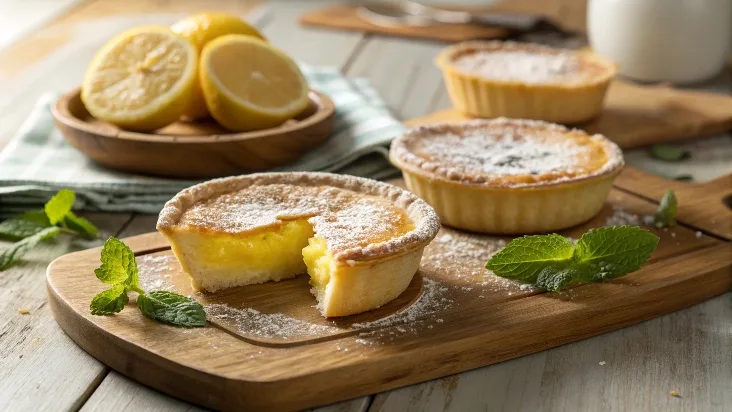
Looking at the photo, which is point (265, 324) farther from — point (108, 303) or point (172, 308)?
point (108, 303)

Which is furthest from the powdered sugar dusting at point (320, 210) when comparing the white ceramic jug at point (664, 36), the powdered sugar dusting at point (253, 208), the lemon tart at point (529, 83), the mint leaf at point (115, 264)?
the white ceramic jug at point (664, 36)

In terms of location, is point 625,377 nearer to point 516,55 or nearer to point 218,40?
point 218,40

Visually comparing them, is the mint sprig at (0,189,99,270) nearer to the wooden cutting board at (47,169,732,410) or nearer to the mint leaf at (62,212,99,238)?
the mint leaf at (62,212,99,238)

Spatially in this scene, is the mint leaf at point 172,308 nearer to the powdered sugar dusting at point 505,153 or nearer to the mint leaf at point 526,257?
the mint leaf at point 526,257

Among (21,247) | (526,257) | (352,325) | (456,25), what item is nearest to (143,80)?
(21,247)

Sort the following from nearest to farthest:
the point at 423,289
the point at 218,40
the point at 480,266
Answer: the point at 423,289 → the point at 480,266 → the point at 218,40

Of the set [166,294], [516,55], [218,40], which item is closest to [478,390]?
[166,294]
